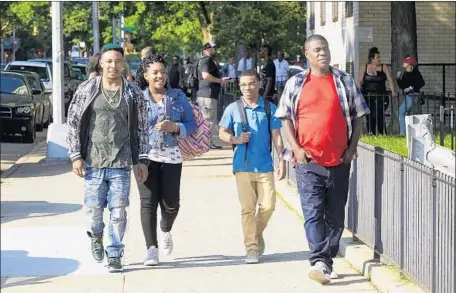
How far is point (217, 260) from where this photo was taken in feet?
29.8

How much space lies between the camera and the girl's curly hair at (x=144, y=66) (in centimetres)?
883

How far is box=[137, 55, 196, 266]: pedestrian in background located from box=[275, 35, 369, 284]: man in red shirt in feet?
3.63

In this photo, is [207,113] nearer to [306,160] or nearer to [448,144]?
[448,144]

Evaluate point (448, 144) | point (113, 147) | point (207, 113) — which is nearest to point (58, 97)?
point (207, 113)

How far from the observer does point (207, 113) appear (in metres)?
17.9

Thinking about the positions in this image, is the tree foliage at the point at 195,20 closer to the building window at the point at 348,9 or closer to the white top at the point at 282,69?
the white top at the point at 282,69

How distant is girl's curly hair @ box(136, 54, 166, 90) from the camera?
8.83 m

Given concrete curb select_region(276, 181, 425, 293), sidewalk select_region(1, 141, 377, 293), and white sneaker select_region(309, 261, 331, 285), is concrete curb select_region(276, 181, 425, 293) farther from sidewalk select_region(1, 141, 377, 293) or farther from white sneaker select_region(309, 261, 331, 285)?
white sneaker select_region(309, 261, 331, 285)

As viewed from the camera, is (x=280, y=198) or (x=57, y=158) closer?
(x=280, y=198)

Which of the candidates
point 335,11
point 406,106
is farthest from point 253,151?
point 335,11

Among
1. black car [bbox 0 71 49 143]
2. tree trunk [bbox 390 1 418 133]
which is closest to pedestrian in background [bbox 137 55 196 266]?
tree trunk [bbox 390 1 418 133]

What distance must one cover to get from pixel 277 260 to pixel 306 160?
1467 millimetres

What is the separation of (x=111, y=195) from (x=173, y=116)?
104 centimetres

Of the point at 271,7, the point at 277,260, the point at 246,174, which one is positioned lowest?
the point at 277,260
